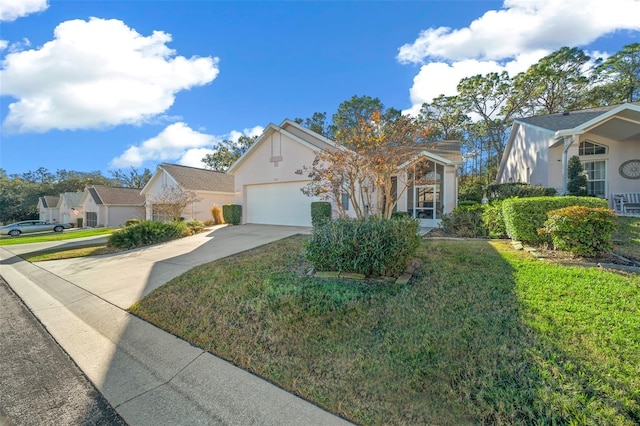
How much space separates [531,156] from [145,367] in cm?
1747

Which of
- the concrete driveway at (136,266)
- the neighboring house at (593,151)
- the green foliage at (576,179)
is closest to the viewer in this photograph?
the concrete driveway at (136,266)

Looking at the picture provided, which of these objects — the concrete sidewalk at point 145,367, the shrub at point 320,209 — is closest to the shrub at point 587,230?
the concrete sidewalk at point 145,367

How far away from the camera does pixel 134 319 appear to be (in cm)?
446

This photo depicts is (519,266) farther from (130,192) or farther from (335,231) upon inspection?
(130,192)

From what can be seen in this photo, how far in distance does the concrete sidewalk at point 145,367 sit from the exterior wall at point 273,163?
29.2 feet

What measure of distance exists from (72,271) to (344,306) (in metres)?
8.53

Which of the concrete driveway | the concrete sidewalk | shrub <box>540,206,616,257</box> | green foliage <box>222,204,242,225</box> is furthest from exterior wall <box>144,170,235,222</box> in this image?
shrub <box>540,206,616,257</box>

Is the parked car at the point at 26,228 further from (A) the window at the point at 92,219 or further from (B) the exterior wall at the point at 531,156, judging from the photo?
(B) the exterior wall at the point at 531,156

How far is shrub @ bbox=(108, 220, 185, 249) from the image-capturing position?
10984 mm

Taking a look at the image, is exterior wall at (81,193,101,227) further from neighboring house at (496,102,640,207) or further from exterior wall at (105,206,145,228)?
neighboring house at (496,102,640,207)

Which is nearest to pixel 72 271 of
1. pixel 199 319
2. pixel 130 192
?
pixel 199 319

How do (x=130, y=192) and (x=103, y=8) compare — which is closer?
(x=103, y=8)

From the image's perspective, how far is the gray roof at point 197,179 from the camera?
2042 centimetres

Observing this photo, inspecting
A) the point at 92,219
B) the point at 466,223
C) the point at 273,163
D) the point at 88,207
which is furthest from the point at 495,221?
the point at 88,207
